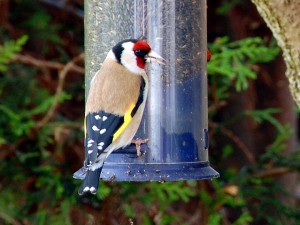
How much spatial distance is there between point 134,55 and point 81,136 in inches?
81.1

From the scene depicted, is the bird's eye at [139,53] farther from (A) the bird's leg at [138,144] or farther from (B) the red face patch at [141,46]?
(A) the bird's leg at [138,144]

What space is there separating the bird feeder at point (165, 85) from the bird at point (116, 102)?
15 cm

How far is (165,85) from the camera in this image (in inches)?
178

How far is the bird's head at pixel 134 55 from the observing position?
4242 mm

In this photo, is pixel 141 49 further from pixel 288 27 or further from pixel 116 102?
pixel 288 27

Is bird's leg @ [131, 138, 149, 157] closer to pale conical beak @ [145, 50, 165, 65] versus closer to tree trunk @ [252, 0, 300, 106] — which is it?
pale conical beak @ [145, 50, 165, 65]

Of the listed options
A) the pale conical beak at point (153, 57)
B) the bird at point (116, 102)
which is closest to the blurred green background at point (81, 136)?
the bird at point (116, 102)

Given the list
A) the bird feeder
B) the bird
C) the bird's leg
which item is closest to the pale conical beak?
the bird

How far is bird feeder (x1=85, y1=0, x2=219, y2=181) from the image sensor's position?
4.41m

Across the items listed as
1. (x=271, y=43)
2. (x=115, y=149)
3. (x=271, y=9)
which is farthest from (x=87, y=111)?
(x=271, y=43)

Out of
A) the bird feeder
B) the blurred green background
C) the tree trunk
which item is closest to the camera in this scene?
the tree trunk

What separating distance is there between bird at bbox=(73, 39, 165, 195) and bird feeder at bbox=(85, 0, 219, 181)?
6.0 inches

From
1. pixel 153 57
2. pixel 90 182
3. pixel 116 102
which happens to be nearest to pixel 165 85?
pixel 153 57

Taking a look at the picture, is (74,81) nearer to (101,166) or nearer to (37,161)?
(37,161)
